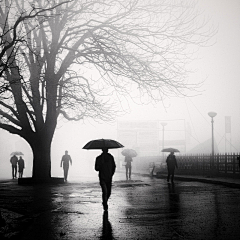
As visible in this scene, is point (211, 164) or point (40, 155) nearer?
point (40, 155)

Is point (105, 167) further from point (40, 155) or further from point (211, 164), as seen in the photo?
point (211, 164)

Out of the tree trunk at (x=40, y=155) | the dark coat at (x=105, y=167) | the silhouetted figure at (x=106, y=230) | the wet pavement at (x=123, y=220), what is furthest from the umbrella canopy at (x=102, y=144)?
the tree trunk at (x=40, y=155)

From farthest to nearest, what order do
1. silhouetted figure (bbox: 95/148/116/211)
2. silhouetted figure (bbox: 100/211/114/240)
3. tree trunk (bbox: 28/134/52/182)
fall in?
tree trunk (bbox: 28/134/52/182)
silhouetted figure (bbox: 95/148/116/211)
silhouetted figure (bbox: 100/211/114/240)

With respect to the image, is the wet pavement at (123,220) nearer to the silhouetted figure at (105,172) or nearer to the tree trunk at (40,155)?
the silhouetted figure at (105,172)

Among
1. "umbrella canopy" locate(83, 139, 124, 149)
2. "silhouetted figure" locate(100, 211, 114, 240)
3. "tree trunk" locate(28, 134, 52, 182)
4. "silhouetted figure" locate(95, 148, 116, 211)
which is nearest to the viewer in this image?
"silhouetted figure" locate(100, 211, 114, 240)

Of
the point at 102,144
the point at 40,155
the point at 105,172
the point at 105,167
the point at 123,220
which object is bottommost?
the point at 123,220

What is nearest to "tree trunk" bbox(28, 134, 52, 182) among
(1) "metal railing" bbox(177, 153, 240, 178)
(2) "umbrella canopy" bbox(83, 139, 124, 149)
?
(1) "metal railing" bbox(177, 153, 240, 178)

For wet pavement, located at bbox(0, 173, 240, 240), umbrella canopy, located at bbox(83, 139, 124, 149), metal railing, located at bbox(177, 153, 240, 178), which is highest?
umbrella canopy, located at bbox(83, 139, 124, 149)

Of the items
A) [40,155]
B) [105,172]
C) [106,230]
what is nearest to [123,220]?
[106,230]

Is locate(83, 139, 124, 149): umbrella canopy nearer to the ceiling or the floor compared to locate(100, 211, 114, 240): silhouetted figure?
nearer to the ceiling

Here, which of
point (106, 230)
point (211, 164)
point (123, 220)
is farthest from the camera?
point (211, 164)

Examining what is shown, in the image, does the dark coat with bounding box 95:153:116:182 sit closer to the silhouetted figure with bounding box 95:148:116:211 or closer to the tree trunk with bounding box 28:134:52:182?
the silhouetted figure with bounding box 95:148:116:211

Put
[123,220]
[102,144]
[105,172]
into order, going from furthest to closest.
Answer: [102,144]
[105,172]
[123,220]

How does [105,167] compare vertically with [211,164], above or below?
above
